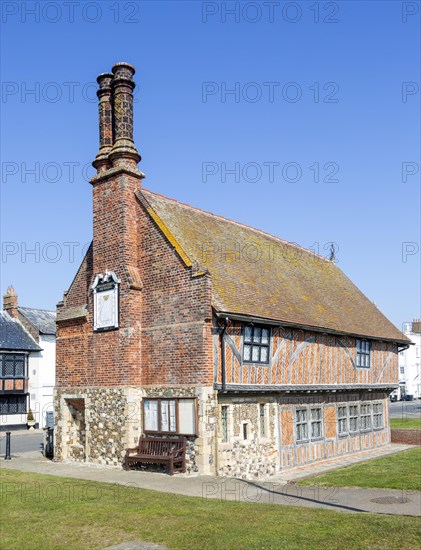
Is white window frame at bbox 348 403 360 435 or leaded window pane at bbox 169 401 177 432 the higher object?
leaded window pane at bbox 169 401 177 432

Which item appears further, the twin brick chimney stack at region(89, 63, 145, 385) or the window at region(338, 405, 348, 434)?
the window at region(338, 405, 348, 434)

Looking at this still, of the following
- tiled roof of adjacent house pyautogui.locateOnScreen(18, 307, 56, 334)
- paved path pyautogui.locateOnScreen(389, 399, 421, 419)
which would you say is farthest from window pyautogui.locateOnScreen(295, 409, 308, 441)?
tiled roof of adjacent house pyautogui.locateOnScreen(18, 307, 56, 334)

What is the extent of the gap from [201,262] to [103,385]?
192 inches

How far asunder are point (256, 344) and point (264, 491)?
4.95 meters

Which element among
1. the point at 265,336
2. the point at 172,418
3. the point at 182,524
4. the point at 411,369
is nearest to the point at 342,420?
the point at 265,336

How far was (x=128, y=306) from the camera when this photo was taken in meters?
18.5

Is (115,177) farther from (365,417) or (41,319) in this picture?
(41,319)

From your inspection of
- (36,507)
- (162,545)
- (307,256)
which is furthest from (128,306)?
(307,256)

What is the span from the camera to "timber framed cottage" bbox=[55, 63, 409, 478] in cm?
1706

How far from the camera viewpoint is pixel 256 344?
18422 mm

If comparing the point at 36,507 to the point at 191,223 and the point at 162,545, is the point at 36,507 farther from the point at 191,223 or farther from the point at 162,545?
the point at 191,223

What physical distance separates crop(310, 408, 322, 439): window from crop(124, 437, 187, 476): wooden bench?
598 cm

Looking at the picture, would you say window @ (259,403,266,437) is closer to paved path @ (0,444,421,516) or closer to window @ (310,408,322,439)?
paved path @ (0,444,421,516)

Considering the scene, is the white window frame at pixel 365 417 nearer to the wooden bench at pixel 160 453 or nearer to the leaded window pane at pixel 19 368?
the wooden bench at pixel 160 453
